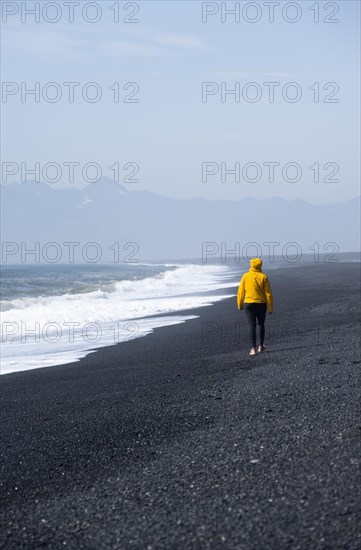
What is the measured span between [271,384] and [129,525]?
472 centimetres

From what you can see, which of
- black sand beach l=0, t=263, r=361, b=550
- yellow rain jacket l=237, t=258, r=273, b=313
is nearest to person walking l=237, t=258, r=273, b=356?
yellow rain jacket l=237, t=258, r=273, b=313

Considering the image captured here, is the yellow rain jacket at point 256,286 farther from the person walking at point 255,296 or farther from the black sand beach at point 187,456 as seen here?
the black sand beach at point 187,456

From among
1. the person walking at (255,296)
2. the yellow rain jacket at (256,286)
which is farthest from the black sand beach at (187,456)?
the yellow rain jacket at (256,286)

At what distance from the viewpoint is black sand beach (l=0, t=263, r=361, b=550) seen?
5.20 metres

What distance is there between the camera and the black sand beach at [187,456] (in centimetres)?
520

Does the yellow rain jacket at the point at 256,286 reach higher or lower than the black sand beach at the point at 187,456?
higher

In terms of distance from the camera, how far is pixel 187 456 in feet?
22.1

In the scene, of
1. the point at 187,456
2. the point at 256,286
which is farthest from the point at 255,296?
the point at 187,456

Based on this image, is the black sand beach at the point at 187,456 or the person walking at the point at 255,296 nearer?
the black sand beach at the point at 187,456

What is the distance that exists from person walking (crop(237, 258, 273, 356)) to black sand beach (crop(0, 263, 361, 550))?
106 cm

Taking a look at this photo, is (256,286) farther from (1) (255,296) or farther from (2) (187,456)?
(2) (187,456)

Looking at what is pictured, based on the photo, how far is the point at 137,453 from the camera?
7.11 metres

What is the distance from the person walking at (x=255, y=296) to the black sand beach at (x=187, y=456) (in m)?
1.06

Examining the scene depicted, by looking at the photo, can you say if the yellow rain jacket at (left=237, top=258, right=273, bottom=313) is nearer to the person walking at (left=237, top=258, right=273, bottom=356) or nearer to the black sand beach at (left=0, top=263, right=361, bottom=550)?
the person walking at (left=237, top=258, right=273, bottom=356)
